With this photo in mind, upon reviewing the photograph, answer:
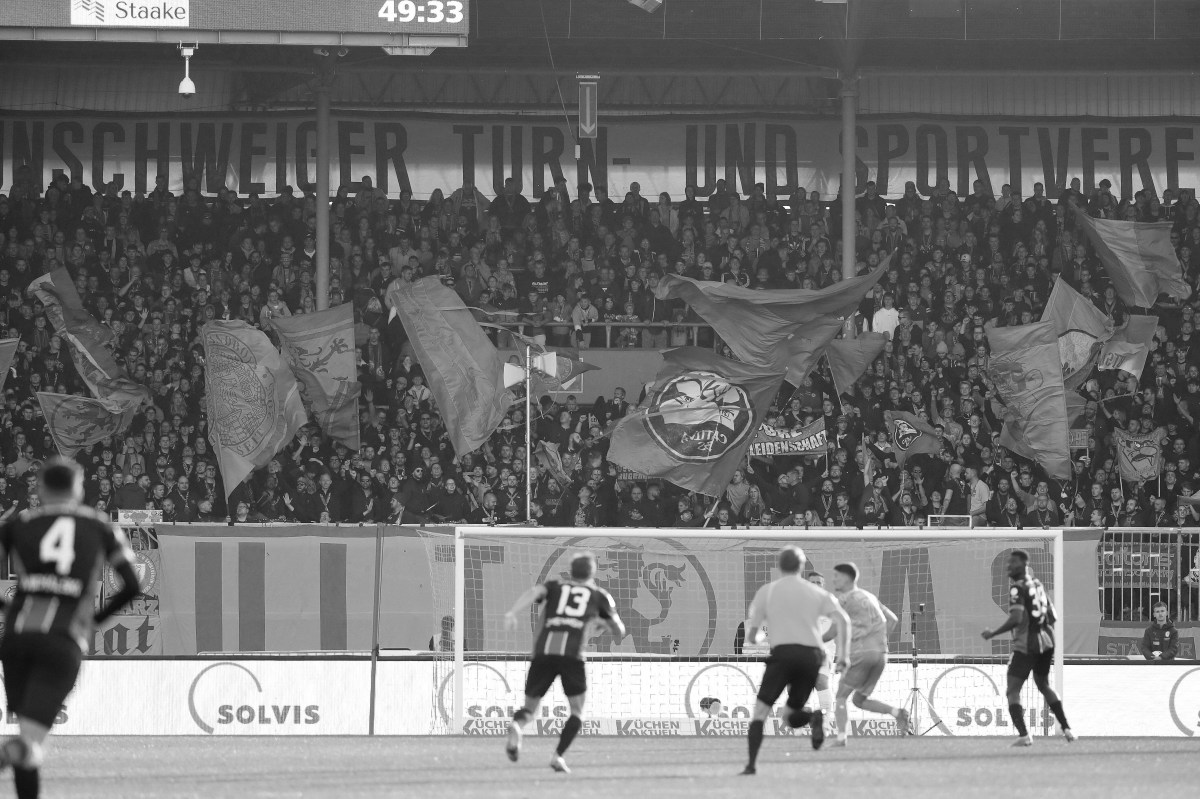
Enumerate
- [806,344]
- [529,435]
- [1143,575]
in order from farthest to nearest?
[806,344] → [529,435] → [1143,575]

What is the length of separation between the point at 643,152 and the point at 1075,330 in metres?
9.00

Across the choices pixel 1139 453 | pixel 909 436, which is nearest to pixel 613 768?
pixel 909 436

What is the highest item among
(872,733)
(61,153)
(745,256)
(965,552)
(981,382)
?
(61,153)

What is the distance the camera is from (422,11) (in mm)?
21188

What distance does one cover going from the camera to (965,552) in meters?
20.0

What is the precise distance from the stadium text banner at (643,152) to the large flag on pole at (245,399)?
6.65m

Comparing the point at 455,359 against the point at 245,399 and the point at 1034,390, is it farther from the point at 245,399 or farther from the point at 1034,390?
the point at 1034,390

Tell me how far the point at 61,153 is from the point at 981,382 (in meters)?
15.3

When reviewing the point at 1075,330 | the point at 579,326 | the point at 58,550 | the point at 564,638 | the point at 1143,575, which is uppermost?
the point at 579,326

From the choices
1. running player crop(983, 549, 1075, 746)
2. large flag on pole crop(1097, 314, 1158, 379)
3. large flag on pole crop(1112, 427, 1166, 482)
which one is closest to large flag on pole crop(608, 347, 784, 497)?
large flag on pole crop(1112, 427, 1166, 482)

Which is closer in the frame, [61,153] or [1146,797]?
[1146,797]

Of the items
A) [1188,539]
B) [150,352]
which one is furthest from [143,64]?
[1188,539]

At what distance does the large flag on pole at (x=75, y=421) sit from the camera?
24000 mm

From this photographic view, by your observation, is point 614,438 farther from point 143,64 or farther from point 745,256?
point 143,64
